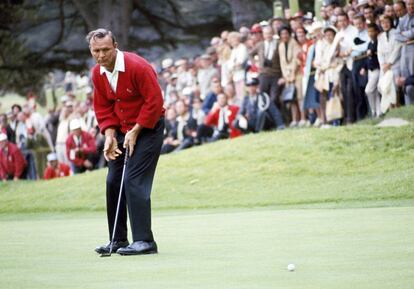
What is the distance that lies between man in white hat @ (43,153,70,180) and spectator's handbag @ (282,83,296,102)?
684 cm

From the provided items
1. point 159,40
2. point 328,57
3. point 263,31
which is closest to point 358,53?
point 328,57

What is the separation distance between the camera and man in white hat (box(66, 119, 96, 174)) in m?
29.1

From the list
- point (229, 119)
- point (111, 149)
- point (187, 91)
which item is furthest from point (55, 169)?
point (111, 149)

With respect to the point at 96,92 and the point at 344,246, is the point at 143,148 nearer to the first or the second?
the point at 96,92

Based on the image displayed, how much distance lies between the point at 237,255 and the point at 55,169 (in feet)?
66.9

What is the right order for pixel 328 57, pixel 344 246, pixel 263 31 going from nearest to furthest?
1. pixel 344 246
2. pixel 328 57
3. pixel 263 31

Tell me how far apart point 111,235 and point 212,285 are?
11.2 ft

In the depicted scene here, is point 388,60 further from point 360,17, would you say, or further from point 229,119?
point 229,119

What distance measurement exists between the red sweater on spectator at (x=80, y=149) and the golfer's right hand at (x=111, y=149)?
17.8 meters

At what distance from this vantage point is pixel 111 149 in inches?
447

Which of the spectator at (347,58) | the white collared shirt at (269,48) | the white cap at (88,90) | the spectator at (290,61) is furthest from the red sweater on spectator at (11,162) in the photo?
the spectator at (347,58)

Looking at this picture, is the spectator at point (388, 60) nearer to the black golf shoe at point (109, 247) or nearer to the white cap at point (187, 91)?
the white cap at point (187, 91)

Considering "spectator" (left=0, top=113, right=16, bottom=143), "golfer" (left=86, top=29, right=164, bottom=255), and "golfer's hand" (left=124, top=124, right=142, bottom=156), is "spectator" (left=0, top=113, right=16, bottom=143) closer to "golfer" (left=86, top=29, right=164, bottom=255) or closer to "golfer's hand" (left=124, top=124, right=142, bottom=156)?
"golfer" (left=86, top=29, right=164, bottom=255)

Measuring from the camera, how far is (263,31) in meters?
26.2
